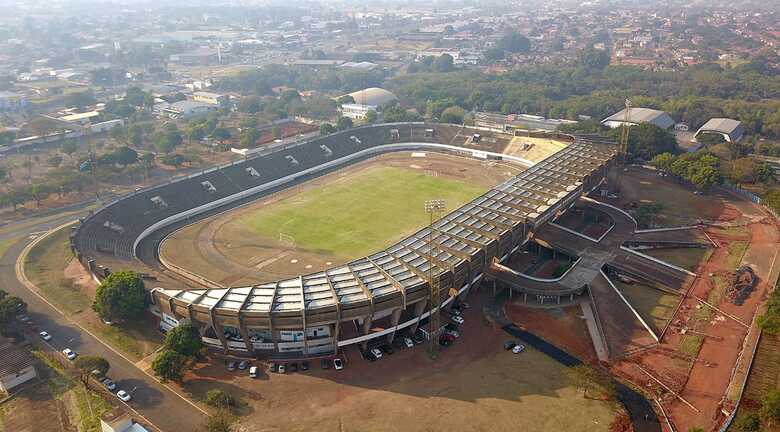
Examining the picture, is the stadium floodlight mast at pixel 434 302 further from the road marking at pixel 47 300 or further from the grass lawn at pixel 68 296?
the grass lawn at pixel 68 296

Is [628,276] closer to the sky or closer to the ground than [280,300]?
closer to the ground

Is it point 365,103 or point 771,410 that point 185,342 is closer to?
point 771,410

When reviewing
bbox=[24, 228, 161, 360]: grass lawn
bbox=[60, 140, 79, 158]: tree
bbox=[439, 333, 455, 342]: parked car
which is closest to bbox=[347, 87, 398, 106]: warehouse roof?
bbox=[60, 140, 79, 158]: tree

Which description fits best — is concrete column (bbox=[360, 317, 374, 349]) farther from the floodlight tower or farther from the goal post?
the floodlight tower

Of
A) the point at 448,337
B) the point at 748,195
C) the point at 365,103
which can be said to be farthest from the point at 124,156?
the point at 748,195

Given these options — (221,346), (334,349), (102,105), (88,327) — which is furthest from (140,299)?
(102,105)

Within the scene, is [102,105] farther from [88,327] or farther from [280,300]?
[280,300]

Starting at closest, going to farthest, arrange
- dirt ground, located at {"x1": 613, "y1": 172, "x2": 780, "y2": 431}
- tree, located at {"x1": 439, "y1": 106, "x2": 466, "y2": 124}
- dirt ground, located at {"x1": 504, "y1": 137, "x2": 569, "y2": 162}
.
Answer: dirt ground, located at {"x1": 613, "y1": 172, "x2": 780, "y2": 431} → dirt ground, located at {"x1": 504, "y1": 137, "x2": 569, "y2": 162} → tree, located at {"x1": 439, "y1": 106, "x2": 466, "y2": 124}
